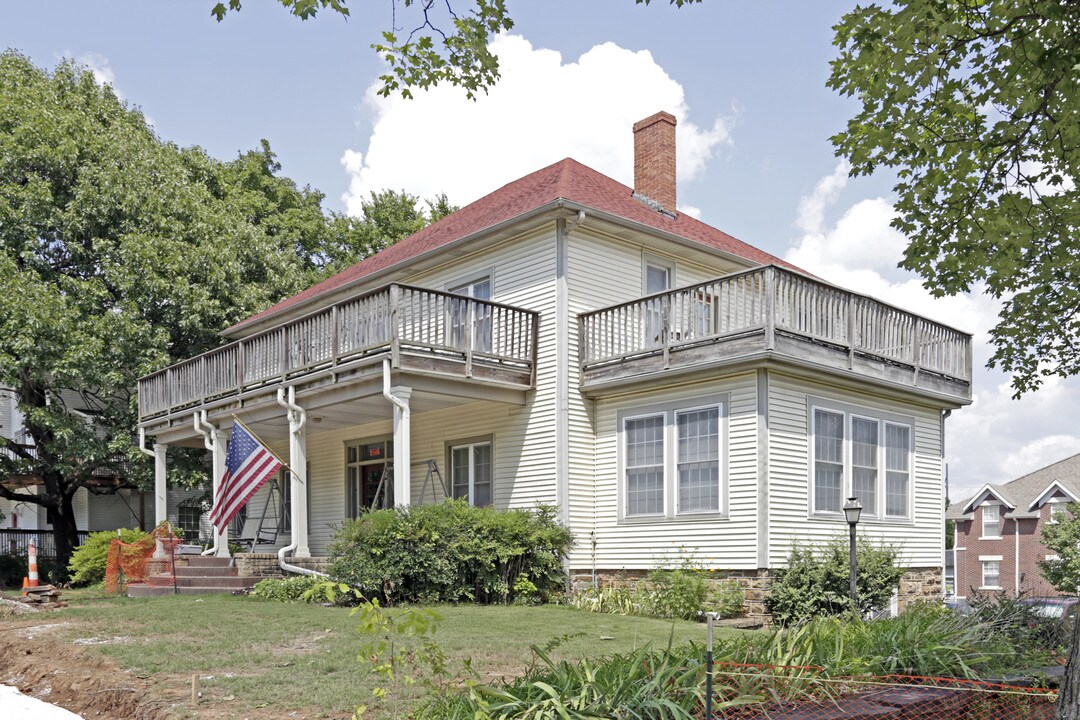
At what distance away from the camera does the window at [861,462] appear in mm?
15625

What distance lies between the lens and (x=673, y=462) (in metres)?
15.7

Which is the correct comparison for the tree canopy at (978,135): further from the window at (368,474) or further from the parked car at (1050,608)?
the window at (368,474)

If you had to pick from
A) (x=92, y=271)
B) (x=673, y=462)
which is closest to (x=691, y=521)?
(x=673, y=462)

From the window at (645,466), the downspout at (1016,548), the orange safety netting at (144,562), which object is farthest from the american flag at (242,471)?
the downspout at (1016,548)

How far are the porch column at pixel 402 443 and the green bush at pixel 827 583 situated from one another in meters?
5.93

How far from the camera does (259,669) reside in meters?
8.32

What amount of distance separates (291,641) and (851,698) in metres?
5.95

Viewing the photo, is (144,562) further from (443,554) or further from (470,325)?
(470,325)

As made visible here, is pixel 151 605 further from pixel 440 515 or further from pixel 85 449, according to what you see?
pixel 85 449

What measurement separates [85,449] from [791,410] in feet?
60.0

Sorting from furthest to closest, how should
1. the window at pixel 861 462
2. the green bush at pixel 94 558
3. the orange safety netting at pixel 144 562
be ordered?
the green bush at pixel 94 558 → the orange safety netting at pixel 144 562 → the window at pixel 861 462

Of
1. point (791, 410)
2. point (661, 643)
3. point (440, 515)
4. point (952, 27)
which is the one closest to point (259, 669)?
point (661, 643)

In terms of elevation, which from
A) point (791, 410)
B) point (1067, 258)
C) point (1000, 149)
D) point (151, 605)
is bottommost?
point (151, 605)

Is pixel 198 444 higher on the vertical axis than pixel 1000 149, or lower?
lower
